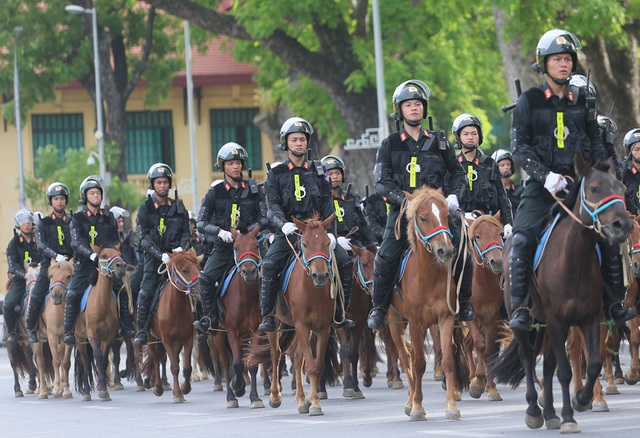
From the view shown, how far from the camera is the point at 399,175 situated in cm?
1468

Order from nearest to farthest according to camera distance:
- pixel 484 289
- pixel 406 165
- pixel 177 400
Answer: pixel 406 165
pixel 484 289
pixel 177 400

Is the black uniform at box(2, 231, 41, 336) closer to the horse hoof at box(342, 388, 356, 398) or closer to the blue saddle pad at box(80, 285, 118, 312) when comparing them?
the blue saddle pad at box(80, 285, 118, 312)

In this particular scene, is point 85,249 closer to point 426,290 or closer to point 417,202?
point 426,290

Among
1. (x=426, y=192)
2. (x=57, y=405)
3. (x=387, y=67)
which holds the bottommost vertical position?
(x=57, y=405)

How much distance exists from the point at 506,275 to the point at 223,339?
5.91 m

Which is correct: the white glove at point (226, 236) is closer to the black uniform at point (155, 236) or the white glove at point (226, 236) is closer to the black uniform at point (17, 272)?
the black uniform at point (155, 236)

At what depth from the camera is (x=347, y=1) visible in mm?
34625

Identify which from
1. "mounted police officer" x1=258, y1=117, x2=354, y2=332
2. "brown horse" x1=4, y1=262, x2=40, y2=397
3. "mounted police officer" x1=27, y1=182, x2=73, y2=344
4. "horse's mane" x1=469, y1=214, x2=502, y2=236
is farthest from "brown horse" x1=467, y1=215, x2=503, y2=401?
"brown horse" x1=4, y1=262, x2=40, y2=397

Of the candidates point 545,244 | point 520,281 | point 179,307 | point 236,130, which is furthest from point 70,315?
point 236,130

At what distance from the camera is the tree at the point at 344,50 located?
33438mm

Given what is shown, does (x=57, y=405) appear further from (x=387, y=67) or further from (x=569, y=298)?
(x=387, y=67)

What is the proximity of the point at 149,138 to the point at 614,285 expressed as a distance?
4536cm

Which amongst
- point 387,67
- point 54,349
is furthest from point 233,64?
point 54,349

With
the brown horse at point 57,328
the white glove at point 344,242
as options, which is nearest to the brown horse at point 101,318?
the brown horse at point 57,328
